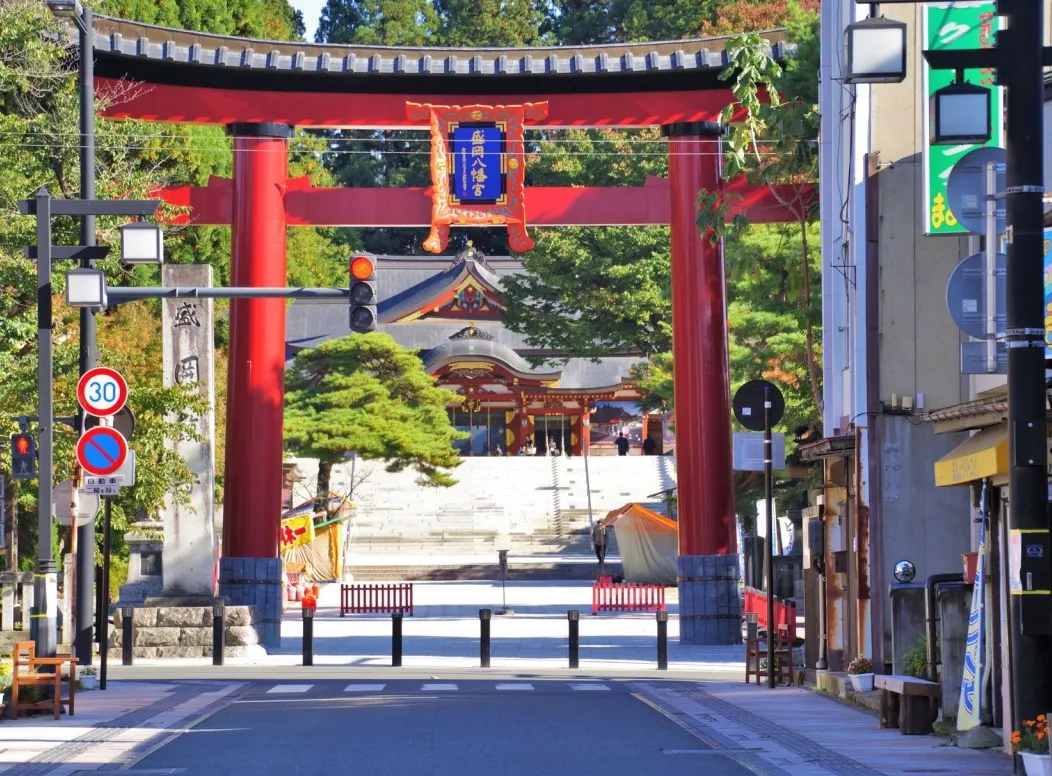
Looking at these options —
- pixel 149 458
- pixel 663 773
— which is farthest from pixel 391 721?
pixel 149 458

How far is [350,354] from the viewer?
4678 cm

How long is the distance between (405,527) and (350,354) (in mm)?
9106

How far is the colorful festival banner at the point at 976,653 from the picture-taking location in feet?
39.0

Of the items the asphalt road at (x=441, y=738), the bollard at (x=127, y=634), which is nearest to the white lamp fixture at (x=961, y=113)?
the asphalt road at (x=441, y=738)

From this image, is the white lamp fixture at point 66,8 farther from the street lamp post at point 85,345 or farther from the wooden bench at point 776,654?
the wooden bench at point 776,654

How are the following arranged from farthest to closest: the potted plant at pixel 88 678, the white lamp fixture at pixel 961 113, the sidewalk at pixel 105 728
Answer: the potted plant at pixel 88 678
the sidewalk at pixel 105 728
the white lamp fixture at pixel 961 113

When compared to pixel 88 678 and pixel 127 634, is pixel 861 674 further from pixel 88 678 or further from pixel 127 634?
pixel 127 634

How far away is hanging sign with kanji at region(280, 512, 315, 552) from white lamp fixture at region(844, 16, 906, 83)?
32.9 m

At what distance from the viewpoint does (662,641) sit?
2138 centimetres

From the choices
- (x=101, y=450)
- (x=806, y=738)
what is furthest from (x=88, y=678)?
(x=806, y=738)

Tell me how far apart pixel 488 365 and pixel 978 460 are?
50.4 meters

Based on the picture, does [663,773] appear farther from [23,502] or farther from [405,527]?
[405,527]

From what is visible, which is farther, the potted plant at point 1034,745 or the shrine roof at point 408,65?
the shrine roof at point 408,65

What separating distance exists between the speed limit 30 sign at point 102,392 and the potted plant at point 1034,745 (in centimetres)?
1031
